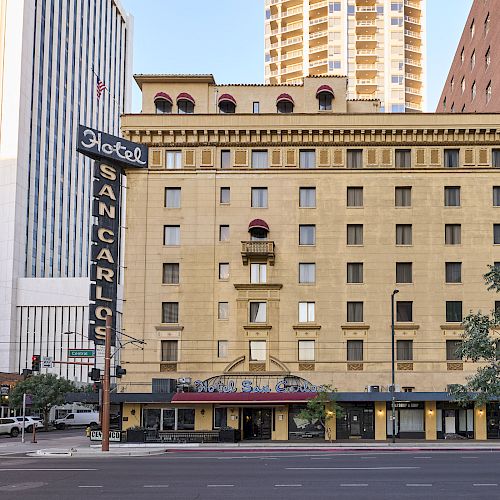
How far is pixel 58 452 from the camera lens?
158 ft

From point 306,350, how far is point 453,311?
11576 millimetres

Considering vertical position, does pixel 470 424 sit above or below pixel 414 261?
below

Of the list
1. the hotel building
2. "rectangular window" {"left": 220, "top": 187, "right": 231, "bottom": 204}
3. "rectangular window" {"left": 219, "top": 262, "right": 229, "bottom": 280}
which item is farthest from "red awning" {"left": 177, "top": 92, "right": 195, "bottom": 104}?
"rectangular window" {"left": 219, "top": 262, "right": 229, "bottom": 280}

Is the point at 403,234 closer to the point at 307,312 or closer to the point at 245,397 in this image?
the point at 307,312

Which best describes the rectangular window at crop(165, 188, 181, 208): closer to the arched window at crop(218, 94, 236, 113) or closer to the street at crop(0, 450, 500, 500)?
the arched window at crop(218, 94, 236, 113)

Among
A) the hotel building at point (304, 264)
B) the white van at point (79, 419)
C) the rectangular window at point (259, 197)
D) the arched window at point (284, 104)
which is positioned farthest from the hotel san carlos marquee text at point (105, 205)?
the white van at point (79, 419)

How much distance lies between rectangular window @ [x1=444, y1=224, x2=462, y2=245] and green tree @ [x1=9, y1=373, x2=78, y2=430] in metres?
47.1

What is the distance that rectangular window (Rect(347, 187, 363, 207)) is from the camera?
6638 centimetres

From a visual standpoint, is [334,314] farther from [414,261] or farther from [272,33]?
[272,33]

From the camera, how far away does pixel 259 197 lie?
66688 mm

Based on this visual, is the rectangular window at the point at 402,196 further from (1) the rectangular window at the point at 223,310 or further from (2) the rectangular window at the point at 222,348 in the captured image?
(2) the rectangular window at the point at 222,348

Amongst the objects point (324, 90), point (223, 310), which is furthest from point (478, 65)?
point (223, 310)

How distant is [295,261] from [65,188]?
332 feet

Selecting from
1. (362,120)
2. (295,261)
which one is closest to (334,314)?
(295,261)
